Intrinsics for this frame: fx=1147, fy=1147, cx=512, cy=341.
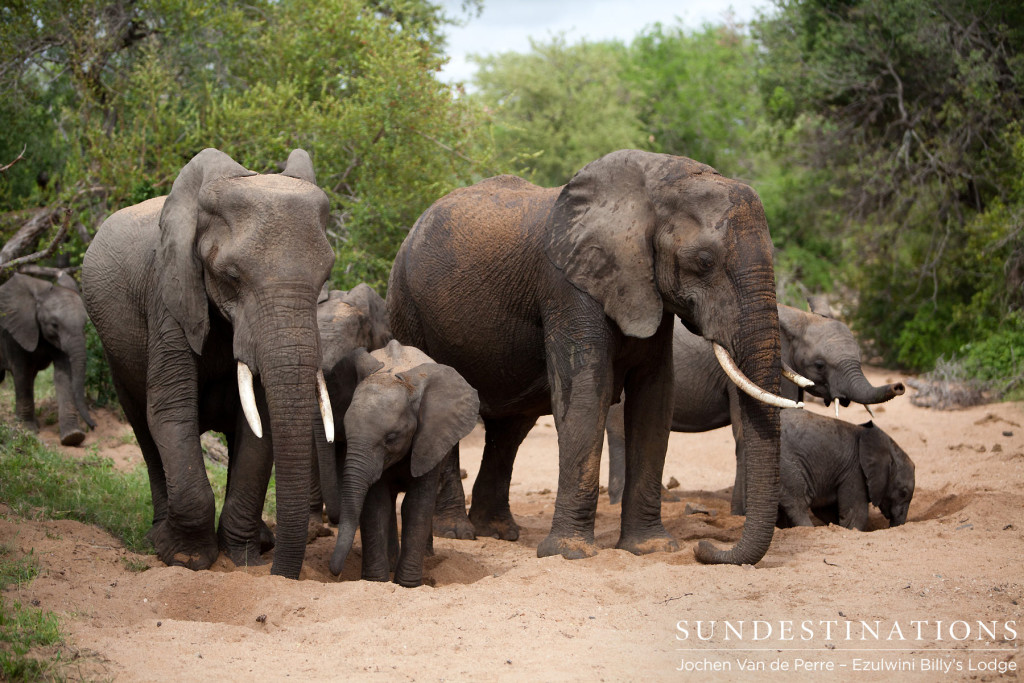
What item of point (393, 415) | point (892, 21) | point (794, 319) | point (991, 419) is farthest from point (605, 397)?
point (892, 21)

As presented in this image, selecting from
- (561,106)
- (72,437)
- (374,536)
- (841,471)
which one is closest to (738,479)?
(841,471)

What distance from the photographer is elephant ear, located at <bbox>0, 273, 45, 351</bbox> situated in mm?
12352

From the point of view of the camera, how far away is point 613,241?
7.04m

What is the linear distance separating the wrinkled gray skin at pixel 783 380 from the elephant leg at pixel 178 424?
4.44m

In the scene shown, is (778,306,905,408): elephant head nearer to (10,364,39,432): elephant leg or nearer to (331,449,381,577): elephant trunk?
(331,449,381,577): elephant trunk

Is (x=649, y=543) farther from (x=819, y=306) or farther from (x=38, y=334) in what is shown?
(x=38, y=334)

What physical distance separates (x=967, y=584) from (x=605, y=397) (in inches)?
91.6

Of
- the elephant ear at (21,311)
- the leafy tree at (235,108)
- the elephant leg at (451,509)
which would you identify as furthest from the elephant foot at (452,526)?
the elephant ear at (21,311)

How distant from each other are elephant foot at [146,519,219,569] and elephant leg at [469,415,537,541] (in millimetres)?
2523

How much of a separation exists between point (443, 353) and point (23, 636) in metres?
4.08

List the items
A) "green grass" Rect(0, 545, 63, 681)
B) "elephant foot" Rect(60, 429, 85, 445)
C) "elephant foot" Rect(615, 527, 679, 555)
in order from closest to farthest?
"green grass" Rect(0, 545, 63, 681) → "elephant foot" Rect(615, 527, 679, 555) → "elephant foot" Rect(60, 429, 85, 445)

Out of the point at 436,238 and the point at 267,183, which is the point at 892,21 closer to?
the point at 436,238

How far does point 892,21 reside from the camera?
16.4 meters

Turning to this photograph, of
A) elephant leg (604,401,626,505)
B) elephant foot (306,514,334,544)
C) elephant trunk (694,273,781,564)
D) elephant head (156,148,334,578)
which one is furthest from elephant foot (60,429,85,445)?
elephant trunk (694,273,781,564)
